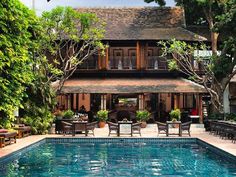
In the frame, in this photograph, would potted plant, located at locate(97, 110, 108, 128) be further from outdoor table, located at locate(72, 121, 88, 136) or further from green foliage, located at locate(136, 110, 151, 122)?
outdoor table, located at locate(72, 121, 88, 136)

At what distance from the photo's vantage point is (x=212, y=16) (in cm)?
2672

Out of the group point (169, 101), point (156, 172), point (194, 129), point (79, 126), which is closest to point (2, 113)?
point (79, 126)

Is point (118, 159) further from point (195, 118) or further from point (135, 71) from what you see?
point (135, 71)

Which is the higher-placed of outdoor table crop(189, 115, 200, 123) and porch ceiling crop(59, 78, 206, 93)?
porch ceiling crop(59, 78, 206, 93)

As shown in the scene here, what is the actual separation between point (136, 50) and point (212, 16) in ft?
19.3

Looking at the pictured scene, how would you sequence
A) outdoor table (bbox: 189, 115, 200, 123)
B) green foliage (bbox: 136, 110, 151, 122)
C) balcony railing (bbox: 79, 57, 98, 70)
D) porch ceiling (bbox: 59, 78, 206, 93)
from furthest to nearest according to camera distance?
balcony railing (bbox: 79, 57, 98, 70) < outdoor table (bbox: 189, 115, 200, 123) < porch ceiling (bbox: 59, 78, 206, 93) < green foliage (bbox: 136, 110, 151, 122)

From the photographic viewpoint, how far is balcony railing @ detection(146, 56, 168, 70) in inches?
1142

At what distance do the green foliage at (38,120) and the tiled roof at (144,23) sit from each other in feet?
31.1

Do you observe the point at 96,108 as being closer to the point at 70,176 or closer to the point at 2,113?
the point at 2,113

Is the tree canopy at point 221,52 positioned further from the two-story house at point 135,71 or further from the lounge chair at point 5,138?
the lounge chair at point 5,138

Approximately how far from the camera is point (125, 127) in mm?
20047

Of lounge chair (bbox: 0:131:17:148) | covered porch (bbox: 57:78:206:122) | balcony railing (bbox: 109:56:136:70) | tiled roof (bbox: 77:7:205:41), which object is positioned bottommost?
lounge chair (bbox: 0:131:17:148)

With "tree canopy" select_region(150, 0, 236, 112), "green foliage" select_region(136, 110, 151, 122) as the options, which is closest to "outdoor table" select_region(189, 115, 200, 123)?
"tree canopy" select_region(150, 0, 236, 112)

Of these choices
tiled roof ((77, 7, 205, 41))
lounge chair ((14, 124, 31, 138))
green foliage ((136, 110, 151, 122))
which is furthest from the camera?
tiled roof ((77, 7, 205, 41))
